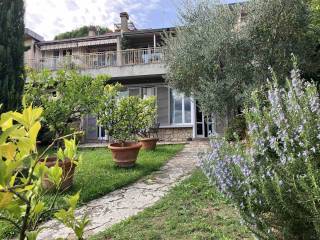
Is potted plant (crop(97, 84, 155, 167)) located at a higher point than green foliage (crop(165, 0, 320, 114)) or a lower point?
lower

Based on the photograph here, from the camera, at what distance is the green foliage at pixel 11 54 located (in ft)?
24.0

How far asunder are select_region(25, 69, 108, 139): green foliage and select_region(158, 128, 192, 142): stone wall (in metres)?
10.4

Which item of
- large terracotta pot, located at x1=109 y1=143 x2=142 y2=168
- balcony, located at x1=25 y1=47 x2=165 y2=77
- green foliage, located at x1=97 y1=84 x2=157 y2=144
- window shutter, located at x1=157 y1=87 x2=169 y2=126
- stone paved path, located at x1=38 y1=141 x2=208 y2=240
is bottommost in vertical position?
stone paved path, located at x1=38 y1=141 x2=208 y2=240

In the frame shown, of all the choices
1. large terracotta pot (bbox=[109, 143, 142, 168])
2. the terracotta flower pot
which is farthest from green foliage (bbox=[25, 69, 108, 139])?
the terracotta flower pot

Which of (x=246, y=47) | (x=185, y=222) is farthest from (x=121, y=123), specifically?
(x=185, y=222)

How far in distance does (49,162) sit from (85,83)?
189cm

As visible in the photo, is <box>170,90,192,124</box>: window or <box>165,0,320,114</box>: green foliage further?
<box>170,90,192,124</box>: window

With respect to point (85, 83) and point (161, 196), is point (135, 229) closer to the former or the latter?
point (161, 196)

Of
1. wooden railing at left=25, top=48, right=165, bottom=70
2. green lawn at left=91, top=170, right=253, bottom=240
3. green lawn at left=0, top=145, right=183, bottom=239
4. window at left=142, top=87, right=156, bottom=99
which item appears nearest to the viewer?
green lawn at left=91, top=170, right=253, bottom=240

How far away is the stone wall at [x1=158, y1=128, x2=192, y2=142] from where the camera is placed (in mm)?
17266

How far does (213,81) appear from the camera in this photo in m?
9.34

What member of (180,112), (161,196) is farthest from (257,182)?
(180,112)

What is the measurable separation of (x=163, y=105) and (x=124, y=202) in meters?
12.6

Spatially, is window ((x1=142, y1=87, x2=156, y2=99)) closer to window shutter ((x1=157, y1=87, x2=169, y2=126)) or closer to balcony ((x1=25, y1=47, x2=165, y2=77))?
window shutter ((x1=157, y1=87, x2=169, y2=126))
